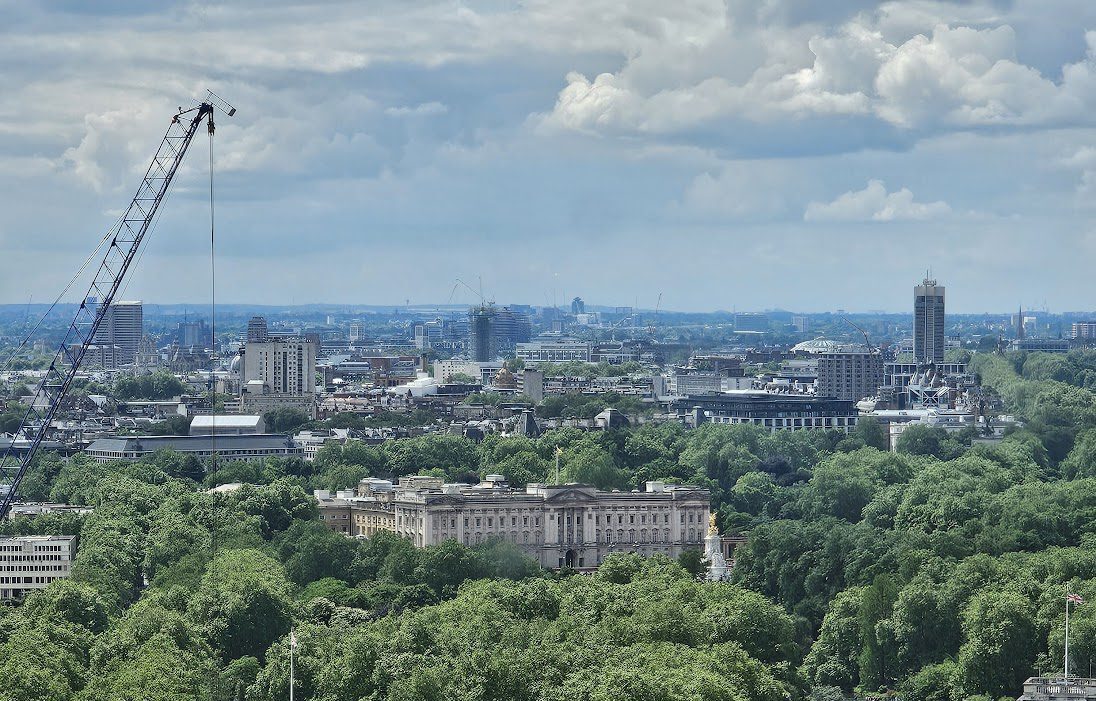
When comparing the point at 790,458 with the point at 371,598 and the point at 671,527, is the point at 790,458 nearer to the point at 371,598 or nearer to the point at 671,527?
the point at 671,527

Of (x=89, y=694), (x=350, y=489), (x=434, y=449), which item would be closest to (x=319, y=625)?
(x=89, y=694)

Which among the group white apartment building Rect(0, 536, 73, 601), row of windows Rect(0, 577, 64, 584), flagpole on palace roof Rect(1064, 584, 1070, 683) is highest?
flagpole on palace roof Rect(1064, 584, 1070, 683)

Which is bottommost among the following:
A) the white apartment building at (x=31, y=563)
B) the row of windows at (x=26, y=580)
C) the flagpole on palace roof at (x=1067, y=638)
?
the row of windows at (x=26, y=580)

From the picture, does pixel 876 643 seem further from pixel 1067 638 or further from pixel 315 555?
pixel 315 555

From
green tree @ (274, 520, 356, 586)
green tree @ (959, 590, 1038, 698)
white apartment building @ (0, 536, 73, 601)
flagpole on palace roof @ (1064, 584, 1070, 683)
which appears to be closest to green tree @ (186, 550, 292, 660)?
green tree @ (274, 520, 356, 586)

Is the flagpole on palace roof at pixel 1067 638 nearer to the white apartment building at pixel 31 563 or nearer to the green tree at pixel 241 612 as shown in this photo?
the green tree at pixel 241 612

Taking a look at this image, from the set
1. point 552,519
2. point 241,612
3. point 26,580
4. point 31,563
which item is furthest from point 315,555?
point 241,612

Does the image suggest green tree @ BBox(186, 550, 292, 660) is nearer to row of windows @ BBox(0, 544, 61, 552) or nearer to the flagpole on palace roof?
row of windows @ BBox(0, 544, 61, 552)

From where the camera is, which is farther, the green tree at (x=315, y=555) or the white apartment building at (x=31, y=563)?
the white apartment building at (x=31, y=563)

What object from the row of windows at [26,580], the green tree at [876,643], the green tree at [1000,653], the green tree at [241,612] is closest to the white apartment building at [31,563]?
the row of windows at [26,580]
